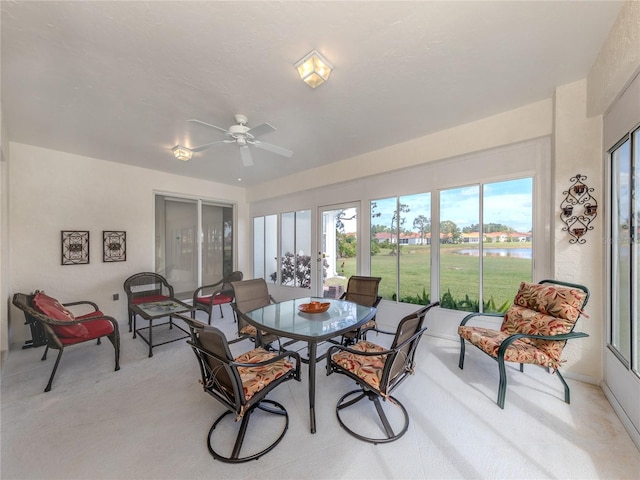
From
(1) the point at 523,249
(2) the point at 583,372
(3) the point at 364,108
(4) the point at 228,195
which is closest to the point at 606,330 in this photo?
(2) the point at 583,372

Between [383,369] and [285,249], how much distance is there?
4095 millimetres

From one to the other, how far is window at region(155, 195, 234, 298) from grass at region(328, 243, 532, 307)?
367cm

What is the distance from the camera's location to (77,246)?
379 centimetres

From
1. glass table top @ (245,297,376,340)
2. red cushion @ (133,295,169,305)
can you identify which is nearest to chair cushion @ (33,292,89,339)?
red cushion @ (133,295,169,305)

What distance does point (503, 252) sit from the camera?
2871 mm

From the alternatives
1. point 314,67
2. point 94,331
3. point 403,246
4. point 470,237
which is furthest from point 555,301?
point 94,331

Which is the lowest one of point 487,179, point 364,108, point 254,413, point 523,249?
point 254,413

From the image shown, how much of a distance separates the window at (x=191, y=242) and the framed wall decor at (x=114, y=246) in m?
0.56

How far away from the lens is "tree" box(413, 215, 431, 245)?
3.44 meters

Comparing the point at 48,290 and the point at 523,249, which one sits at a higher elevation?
the point at 523,249

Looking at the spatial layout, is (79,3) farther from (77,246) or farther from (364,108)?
(77,246)

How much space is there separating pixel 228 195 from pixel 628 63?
5.90 m

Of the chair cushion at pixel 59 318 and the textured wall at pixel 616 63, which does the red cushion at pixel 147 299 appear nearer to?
the chair cushion at pixel 59 318

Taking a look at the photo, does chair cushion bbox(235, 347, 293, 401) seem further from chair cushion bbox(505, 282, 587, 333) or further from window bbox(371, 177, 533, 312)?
window bbox(371, 177, 533, 312)
